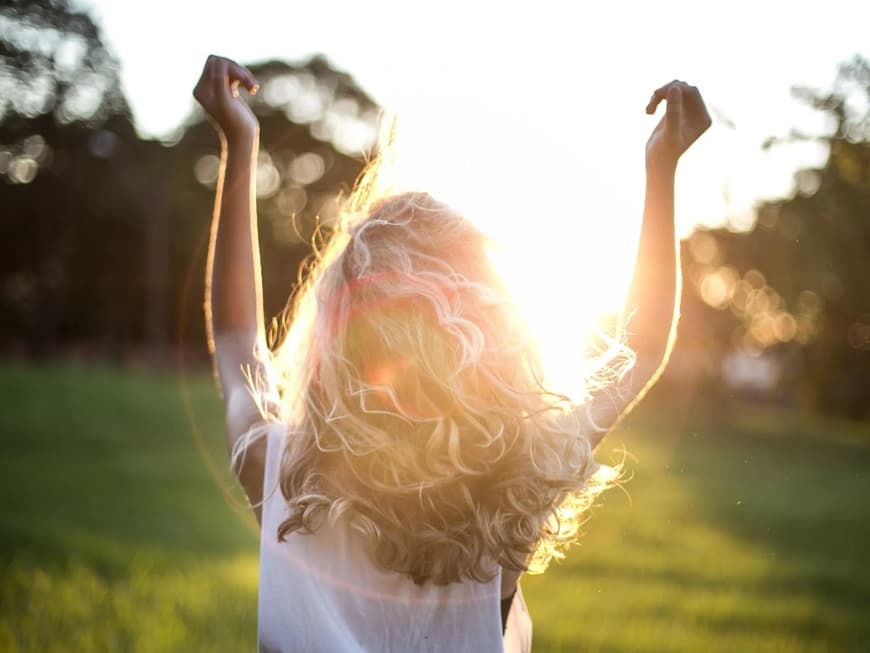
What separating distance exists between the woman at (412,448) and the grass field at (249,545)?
75 centimetres

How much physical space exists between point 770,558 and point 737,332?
19917mm

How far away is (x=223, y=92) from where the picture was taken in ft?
5.75

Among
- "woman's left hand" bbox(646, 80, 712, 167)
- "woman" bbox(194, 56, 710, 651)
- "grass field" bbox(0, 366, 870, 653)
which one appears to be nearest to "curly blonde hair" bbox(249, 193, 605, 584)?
"woman" bbox(194, 56, 710, 651)

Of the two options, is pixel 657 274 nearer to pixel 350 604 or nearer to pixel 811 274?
pixel 350 604

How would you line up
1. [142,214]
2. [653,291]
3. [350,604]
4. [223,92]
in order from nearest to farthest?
1. [350,604]
2. [653,291]
3. [223,92]
4. [142,214]

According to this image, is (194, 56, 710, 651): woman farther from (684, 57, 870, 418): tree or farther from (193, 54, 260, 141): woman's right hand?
(684, 57, 870, 418): tree

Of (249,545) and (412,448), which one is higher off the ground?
(412,448)

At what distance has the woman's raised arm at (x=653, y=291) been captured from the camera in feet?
5.34

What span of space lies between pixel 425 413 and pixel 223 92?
0.73 m

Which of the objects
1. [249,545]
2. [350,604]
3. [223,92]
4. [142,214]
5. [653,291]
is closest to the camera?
[350,604]

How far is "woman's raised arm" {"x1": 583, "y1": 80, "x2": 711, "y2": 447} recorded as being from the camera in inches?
64.1

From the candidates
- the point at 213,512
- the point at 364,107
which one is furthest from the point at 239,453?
the point at 364,107

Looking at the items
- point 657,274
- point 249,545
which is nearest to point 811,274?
point 249,545

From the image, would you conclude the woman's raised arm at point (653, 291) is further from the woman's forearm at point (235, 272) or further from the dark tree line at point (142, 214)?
the dark tree line at point (142, 214)
